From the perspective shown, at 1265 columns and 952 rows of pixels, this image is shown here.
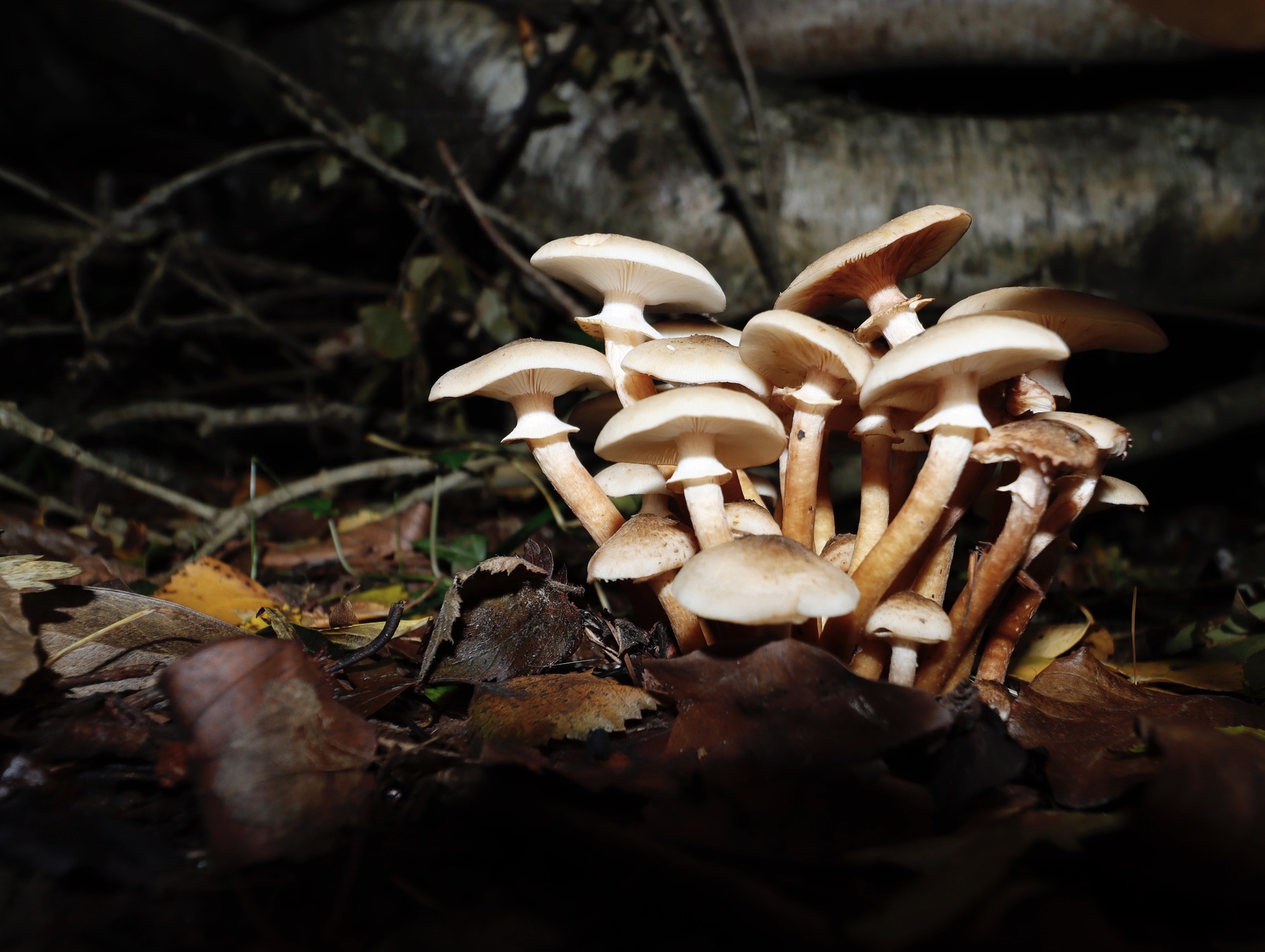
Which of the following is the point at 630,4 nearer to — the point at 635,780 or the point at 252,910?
the point at 635,780

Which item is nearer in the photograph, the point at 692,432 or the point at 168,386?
the point at 692,432

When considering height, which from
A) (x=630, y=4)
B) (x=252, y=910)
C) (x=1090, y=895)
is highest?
(x=630, y=4)

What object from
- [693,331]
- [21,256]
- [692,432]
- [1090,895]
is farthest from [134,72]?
[1090,895]

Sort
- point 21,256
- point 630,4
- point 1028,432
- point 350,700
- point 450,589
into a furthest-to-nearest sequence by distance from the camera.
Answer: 1. point 21,256
2. point 630,4
3. point 450,589
4. point 350,700
5. point 1028,432

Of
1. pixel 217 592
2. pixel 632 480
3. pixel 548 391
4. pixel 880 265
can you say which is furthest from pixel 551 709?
pixel 217 592

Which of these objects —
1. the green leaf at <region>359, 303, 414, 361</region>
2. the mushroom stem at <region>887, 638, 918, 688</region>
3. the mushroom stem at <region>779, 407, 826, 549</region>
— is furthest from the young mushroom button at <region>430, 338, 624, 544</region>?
the green leaf at <region>359, 303, 414, 361</region>

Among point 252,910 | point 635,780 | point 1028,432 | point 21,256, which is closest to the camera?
point 252,910
